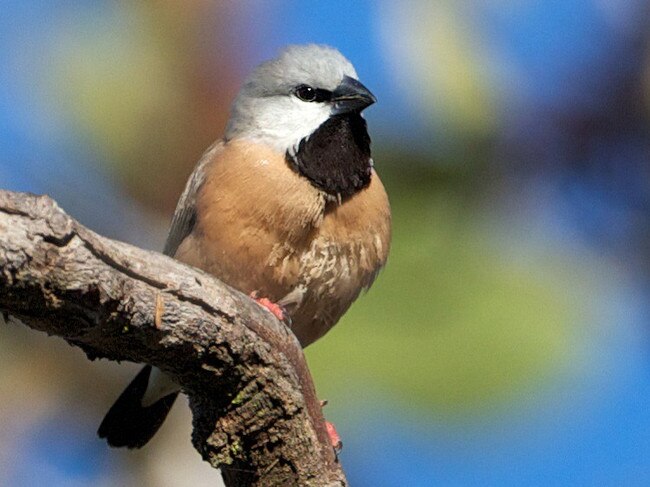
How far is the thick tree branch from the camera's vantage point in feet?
9.73

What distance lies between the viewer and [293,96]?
18.2ft

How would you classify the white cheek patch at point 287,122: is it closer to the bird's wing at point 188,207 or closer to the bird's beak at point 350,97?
the bird's beak at point 350,97

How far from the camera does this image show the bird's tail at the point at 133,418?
532 centimetres

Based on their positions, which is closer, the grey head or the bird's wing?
the bird's wing

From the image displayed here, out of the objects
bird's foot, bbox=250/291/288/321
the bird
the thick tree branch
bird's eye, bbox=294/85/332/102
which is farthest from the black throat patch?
the thick tree branch

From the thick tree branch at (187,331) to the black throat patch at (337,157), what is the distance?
1416 millimetres

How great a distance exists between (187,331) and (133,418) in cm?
203

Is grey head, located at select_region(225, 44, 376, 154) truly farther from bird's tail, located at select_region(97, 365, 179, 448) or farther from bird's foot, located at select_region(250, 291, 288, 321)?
bird's tail, located at select_region(97, 365, 179, 448)

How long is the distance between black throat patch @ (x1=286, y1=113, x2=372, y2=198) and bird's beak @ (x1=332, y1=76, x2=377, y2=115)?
5cm

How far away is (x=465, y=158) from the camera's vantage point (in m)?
5.13

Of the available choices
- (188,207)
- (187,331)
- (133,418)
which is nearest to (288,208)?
(188,207)

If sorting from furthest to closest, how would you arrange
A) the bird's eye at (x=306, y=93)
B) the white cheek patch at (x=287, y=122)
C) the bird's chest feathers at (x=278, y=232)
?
the bird's eye at (x=306, y=93) < the white cheek patch at (x=287, y=122) < the bird's chest feathers at (x=278, y=232)

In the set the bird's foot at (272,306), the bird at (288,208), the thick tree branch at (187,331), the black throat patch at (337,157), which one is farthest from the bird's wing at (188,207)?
the thick tree branch at (187,331)

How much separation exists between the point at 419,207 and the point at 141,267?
2123mm
